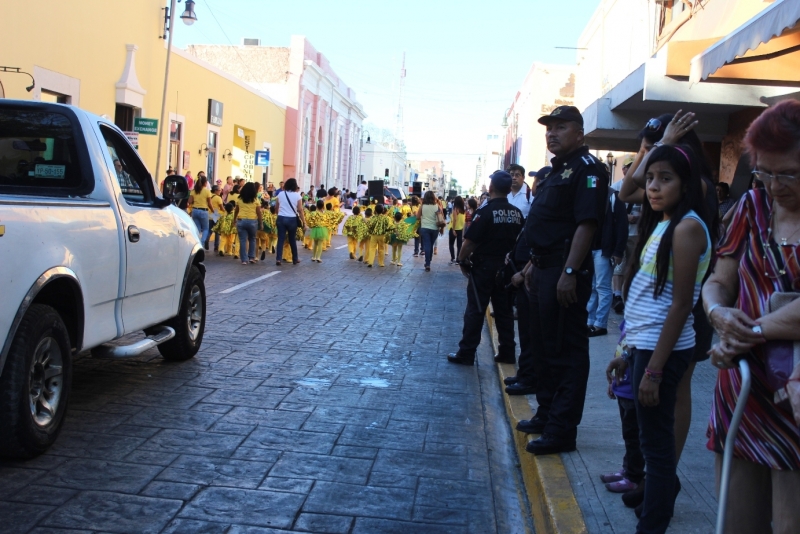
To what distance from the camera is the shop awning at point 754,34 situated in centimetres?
659

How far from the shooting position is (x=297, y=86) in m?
44.9

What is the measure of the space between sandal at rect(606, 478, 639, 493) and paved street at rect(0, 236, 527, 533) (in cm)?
52

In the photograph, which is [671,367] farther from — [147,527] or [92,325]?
[92,325]

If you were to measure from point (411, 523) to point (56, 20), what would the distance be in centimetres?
1740

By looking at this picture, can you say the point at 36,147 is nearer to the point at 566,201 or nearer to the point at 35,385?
the point at 35,385

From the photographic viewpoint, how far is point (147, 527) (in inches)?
158

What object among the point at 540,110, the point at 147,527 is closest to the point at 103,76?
the point at 147,527

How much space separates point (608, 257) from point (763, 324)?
755cm

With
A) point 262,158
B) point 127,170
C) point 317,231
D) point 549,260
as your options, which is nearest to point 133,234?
point 127,170

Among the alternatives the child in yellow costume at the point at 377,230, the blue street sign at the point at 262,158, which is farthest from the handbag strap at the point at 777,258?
the blue street sign at the point at 262,158

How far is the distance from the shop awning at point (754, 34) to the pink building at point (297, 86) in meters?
35.0

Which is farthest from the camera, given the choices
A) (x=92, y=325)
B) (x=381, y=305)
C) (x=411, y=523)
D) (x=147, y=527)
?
(x=381, y=305)

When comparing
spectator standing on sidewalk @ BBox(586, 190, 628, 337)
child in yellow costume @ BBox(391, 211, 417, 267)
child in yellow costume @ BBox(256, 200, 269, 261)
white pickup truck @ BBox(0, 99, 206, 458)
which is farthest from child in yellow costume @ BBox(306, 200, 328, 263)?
white pickup truck @ BBox(0, 99, 206, 458)

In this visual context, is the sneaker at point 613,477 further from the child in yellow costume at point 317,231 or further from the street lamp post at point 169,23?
the street lamp post at point 169,23
